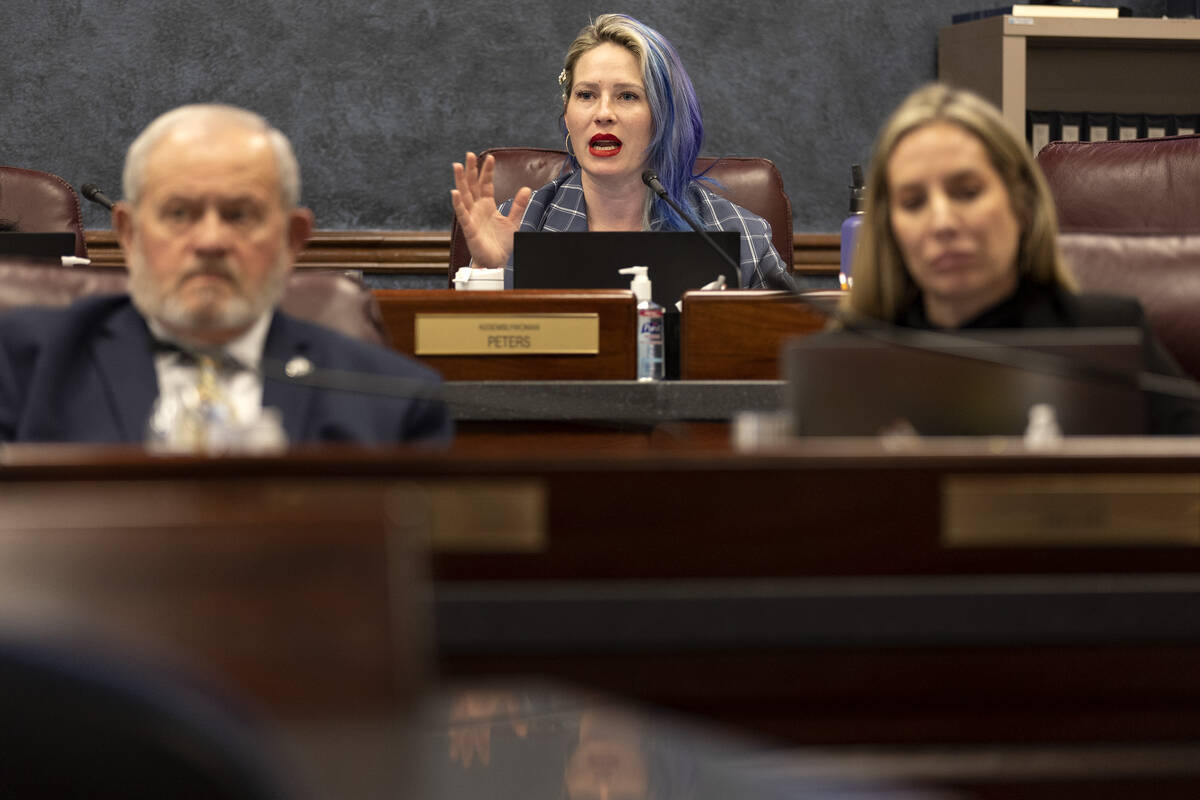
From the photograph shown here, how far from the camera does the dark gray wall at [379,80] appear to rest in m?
4.11

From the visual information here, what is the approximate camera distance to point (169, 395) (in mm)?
1449

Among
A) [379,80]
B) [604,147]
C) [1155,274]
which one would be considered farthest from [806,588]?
[379,80]

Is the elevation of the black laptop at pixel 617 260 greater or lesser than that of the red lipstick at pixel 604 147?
lesser

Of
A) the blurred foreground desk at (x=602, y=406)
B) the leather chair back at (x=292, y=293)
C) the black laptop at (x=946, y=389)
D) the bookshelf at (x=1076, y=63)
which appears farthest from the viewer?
the bookshelf at (x=1076, y=63)

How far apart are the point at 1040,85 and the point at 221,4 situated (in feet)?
7.94

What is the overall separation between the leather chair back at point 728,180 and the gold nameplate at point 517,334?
3.43ft

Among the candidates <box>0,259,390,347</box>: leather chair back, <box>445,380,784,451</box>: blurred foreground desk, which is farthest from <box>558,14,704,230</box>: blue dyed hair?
<box>0,259,390,347</box>: leather chair back

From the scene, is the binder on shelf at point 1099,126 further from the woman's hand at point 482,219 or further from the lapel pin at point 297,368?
the lapel pin at point 297,368

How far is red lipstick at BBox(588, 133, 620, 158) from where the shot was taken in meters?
2.96

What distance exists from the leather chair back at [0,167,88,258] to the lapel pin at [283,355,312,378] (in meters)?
1.90

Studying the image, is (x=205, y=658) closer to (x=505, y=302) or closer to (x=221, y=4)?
(x=505, y=302)

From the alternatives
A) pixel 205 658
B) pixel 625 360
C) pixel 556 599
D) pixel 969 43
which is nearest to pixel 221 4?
pixel 969 43

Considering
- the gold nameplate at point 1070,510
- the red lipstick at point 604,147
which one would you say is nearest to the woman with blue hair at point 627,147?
the red lipstick at point 604,147

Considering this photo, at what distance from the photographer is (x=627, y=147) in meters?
2.97
